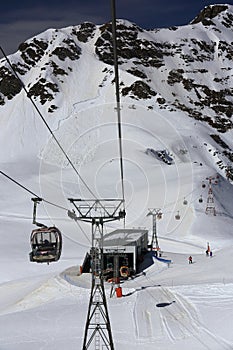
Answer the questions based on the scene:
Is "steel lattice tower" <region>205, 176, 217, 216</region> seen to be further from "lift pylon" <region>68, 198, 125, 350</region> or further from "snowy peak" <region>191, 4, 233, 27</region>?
"snowy peak" <region>191, 4, 233, 27</region>

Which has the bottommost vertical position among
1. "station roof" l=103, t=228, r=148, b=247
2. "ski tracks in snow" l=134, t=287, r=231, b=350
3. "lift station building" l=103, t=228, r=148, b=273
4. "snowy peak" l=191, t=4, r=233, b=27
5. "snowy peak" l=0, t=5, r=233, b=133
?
"ski tracks in snow" l=134, t=287, r=231, b=350

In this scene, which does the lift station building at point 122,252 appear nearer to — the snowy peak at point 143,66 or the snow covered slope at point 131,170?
the snow covered slope at point 131,170

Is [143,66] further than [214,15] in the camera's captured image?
No

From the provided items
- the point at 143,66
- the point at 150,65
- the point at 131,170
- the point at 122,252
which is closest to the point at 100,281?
the point at 122,252

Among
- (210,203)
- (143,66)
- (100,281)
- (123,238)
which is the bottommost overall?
(100,281)

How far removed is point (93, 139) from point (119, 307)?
272 feet

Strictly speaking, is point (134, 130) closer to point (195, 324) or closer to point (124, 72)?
point (124, 72)

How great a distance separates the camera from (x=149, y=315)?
1870 centimetres

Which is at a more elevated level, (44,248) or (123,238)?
(123,238)

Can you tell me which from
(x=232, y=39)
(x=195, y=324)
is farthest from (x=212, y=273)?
(x=232, y=39)

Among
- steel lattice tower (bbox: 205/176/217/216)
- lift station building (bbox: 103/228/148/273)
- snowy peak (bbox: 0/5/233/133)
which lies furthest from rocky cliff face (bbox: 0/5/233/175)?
lift station building (bbox: 103/228/148/273)

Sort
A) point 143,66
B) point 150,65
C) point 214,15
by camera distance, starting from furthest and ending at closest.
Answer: point 214,15 → point 150,65 → point 143,66

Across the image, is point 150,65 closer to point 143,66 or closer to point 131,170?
point 143,66

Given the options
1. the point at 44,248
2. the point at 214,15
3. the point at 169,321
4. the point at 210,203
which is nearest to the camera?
the point at 44,248
